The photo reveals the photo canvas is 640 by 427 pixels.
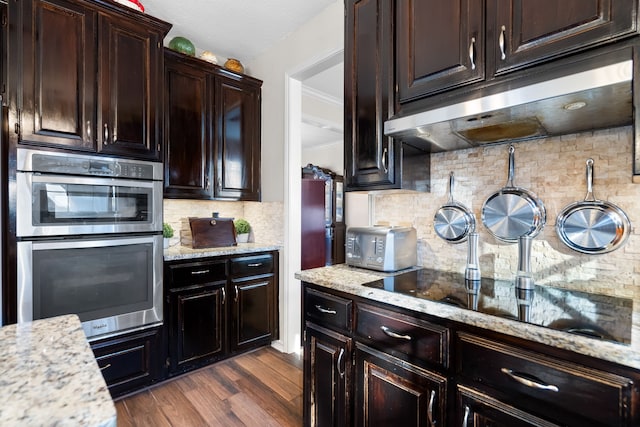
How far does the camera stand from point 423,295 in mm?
1248

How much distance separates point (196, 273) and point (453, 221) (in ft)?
6.07

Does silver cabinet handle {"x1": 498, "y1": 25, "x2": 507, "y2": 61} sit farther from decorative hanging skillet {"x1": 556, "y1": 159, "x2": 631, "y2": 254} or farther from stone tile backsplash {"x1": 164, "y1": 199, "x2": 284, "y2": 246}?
stone tile backsplash {"x1": 164, "y1": 199, "x2": 284, "y2": 246}

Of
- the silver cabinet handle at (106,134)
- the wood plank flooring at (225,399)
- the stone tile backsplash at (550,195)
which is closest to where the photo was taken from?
the stone tile backsplash at (550,195)

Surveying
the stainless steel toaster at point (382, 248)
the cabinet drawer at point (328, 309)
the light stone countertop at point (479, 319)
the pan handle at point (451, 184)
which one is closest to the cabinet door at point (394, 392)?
the cabinet drawer at point (328, 309)

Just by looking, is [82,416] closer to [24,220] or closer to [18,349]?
[18,349]

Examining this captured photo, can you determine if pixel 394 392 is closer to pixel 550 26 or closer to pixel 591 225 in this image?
pixel 591 225

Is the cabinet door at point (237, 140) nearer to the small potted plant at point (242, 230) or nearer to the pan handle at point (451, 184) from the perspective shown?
the small potted plant at point (242, 230)

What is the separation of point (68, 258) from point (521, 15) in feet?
8.32

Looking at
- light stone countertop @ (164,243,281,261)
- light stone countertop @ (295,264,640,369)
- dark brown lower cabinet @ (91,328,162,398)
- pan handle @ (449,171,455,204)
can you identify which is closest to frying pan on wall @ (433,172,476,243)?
pan handle @ (449,171,455,204)

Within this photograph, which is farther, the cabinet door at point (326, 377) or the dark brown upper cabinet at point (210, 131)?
the dark brown upper cabinet at point (210, 131)

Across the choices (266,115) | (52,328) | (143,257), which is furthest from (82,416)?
(266,115)

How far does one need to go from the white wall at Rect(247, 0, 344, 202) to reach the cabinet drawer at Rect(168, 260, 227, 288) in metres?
0.81

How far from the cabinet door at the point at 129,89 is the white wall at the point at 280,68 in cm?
99

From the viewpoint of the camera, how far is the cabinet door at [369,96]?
1585 millimetres
